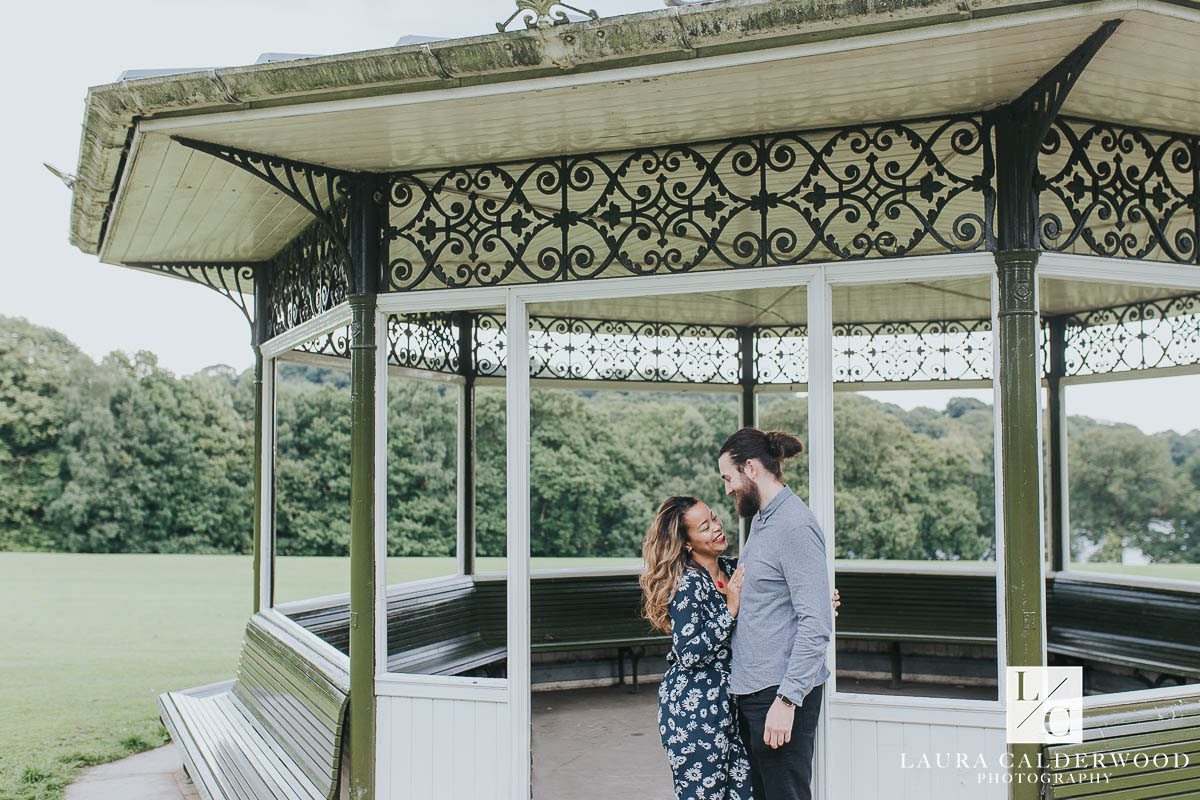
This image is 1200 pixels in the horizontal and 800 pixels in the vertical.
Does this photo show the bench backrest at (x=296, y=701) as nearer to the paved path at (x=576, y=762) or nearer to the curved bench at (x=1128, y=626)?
the paved path at (x=576, y=762)

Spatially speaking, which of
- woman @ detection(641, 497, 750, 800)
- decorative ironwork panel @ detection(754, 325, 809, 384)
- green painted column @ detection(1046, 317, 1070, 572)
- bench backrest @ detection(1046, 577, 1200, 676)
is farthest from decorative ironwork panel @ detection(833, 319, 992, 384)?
woman @ detection(641, 497, 750, 800)

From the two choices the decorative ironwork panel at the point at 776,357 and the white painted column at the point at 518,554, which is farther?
the decorative ironwork panel at the point at 776,357

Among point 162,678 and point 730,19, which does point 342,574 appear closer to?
point 162,678

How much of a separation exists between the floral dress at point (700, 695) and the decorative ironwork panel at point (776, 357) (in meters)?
5.40

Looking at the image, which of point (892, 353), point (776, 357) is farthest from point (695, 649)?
point (892, 353)

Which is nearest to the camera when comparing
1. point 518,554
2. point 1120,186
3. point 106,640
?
point 1120,186

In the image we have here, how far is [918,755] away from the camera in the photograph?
3.32 meters

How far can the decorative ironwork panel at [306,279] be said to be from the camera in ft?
14.5

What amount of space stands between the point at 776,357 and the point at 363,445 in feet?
16.0

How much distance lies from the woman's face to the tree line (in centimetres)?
1687

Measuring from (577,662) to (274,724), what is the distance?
2696mm

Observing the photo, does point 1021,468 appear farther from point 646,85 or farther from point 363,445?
point 363,445

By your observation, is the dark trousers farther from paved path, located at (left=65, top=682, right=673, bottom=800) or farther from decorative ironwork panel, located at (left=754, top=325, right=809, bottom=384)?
decorative ironwork panel, located at (left=754, top=325, right=809, bottom=384)

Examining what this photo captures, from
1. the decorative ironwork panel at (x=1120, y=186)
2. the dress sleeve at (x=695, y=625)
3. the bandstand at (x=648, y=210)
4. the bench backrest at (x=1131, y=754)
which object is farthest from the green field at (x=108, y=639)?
the decorative ironwork panel at (x=1120, y=186)
